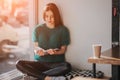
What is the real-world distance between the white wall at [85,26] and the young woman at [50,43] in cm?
11

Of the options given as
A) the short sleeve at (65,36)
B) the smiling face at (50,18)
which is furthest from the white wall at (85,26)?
the smiling face at (50,18)

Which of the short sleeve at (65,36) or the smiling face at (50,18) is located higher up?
the smiling face at (50,18)

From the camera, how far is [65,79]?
3252mm

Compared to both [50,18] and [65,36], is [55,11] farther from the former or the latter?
[65,36]

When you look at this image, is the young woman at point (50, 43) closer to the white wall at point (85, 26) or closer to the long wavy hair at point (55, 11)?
the long wavy hair at point (55, 11)

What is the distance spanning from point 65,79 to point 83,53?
2.00ft

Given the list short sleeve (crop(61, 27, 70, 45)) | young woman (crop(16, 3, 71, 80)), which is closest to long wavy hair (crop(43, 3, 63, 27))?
young woman (crop(16, 3, 71, 80))

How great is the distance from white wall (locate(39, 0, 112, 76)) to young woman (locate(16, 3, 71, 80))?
0.38 ft

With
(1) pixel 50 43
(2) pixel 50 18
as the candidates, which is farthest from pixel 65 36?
(2) pixel 50 18

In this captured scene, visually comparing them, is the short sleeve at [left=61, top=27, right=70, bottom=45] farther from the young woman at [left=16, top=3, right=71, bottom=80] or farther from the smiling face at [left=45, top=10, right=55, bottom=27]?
the smiling face at [left=45, top=10, right=55, bottom=27]

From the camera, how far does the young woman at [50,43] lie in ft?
11.9

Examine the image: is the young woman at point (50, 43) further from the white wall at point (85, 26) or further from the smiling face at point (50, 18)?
the white wall at point (85, 26)

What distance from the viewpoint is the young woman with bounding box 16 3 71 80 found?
11.9 feet

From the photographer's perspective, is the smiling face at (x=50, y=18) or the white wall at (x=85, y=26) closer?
the white wall at (x=85, y=26)
